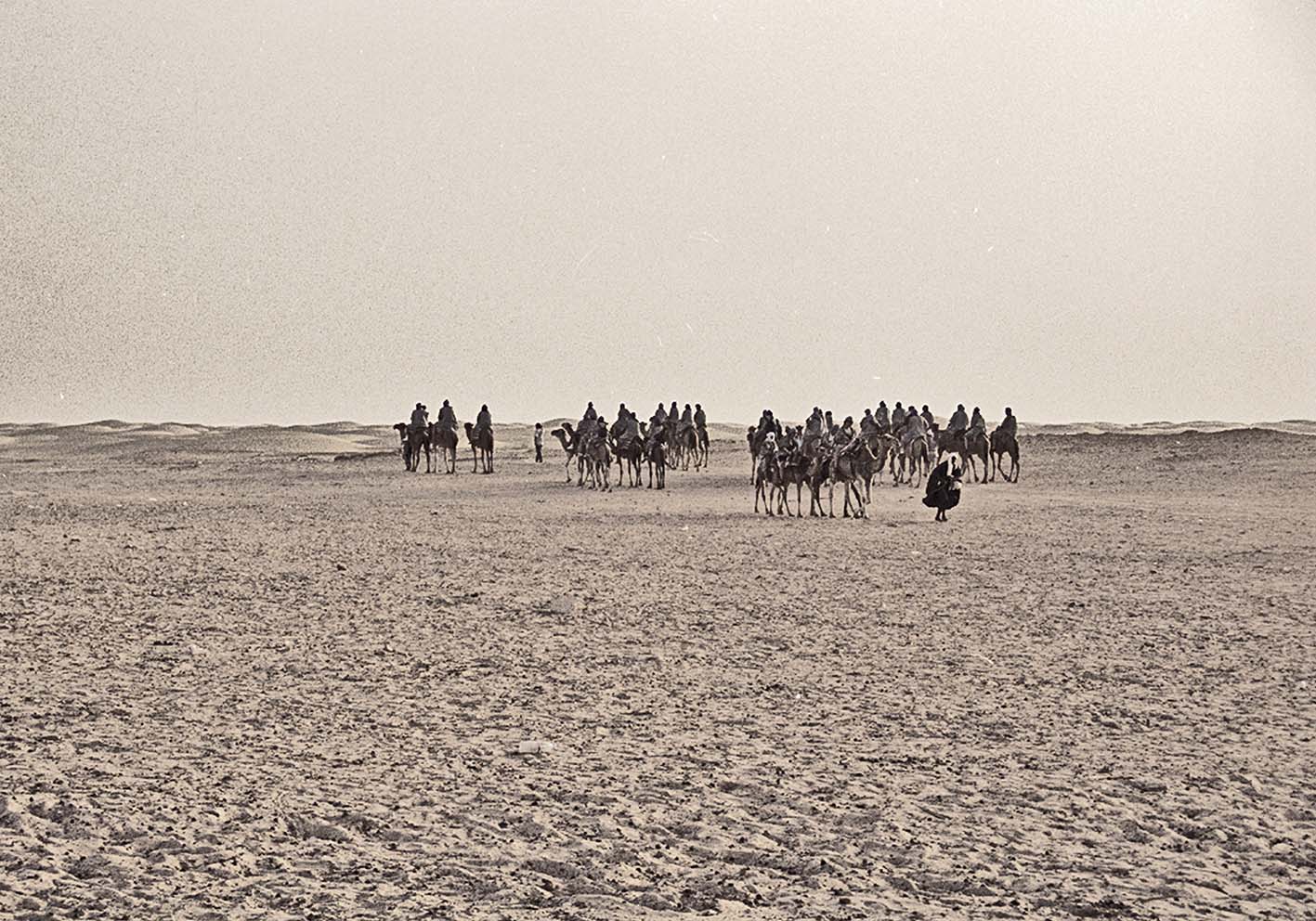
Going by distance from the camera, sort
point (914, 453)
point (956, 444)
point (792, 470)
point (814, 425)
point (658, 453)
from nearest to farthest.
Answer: point (792, 470) < point (814, 425) < point (658, 453) < point (914, 453) < point (956, 444)

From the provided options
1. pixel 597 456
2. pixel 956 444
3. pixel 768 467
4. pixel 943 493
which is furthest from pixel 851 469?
pixel 956 444

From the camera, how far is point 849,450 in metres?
24.5

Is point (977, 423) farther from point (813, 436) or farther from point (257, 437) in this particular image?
point (257, 437)

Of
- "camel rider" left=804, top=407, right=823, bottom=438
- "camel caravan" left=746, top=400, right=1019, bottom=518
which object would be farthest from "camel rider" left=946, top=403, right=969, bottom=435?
"camel rider" left=804, top=407, right=823, bottom=438

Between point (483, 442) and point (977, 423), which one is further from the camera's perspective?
point (483, 442)

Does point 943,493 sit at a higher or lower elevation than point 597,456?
lower

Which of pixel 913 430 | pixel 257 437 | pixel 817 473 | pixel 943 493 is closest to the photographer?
pixel 943 493

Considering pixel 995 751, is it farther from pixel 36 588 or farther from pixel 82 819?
pixel 36 588

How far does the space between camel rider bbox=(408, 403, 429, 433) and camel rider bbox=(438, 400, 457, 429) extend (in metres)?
1.35

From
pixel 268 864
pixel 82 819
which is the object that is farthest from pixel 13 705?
pixel 268 864

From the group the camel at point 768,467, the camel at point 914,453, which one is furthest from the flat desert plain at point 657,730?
A: the camel at point 914,453

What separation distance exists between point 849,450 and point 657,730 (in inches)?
654

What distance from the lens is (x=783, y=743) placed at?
7922 millimetres

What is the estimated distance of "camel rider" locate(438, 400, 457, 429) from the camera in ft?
133
